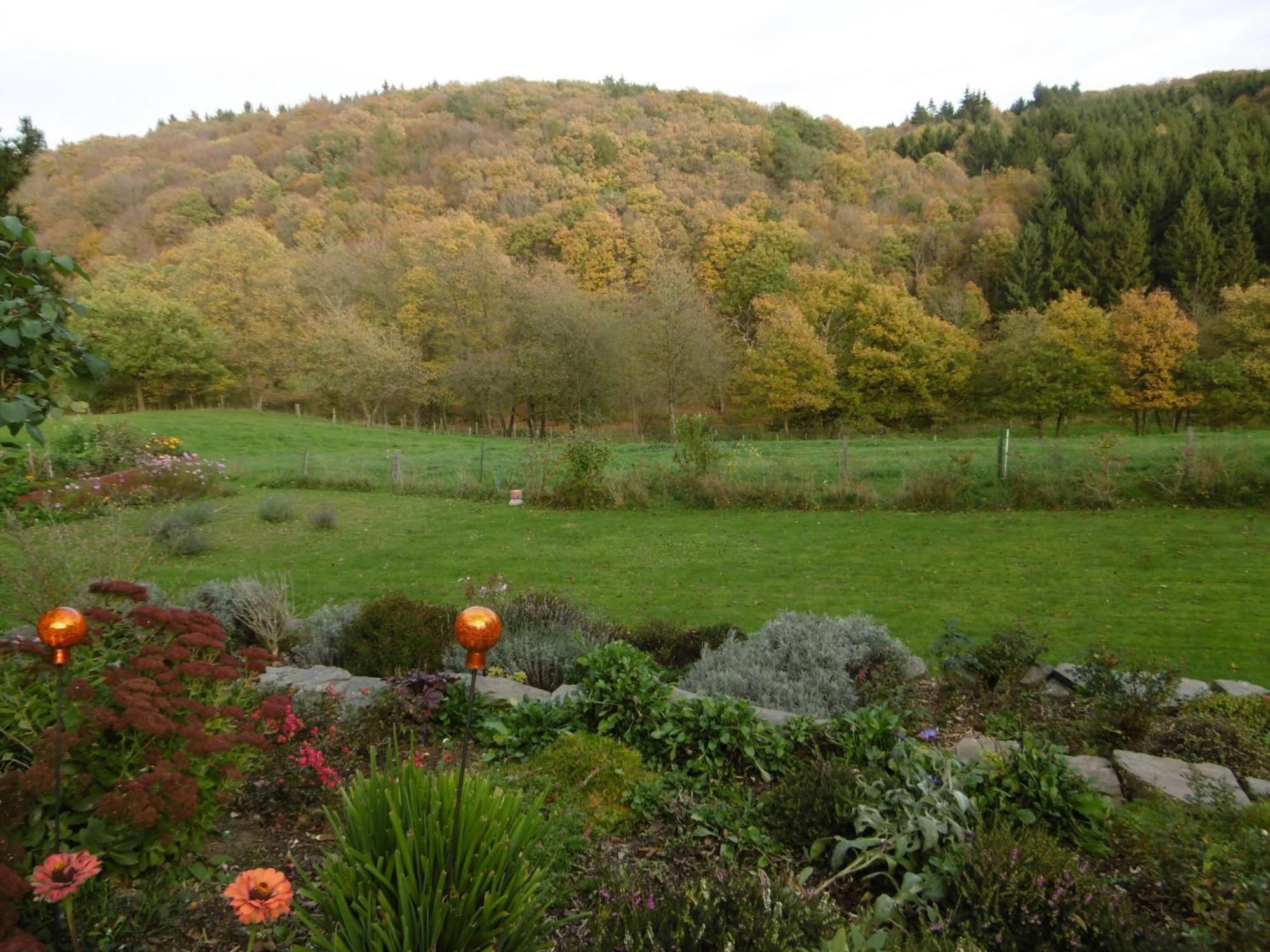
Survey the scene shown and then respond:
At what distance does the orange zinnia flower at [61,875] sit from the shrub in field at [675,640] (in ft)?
14.1

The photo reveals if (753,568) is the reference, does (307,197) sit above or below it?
above

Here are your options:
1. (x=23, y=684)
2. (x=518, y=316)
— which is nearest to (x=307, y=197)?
(x=518, y=316)

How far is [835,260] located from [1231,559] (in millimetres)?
44091

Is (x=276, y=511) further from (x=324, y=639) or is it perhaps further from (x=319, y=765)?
(x=319, y=765)

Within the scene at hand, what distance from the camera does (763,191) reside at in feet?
213

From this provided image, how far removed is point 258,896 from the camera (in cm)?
173

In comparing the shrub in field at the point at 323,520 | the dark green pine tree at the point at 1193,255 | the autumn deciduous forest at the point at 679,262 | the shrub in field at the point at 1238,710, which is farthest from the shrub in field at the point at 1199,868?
the dark green pine tree at the point at 1193,255

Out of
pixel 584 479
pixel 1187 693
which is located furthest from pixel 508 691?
pixel 584 479

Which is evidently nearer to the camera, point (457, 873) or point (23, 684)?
point (457, 873)

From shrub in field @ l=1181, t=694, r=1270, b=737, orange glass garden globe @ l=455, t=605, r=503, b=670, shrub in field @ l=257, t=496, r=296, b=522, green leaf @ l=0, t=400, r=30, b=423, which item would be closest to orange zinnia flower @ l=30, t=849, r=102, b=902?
orange glass garden globe @ l=455, t=605, r=503, b=670

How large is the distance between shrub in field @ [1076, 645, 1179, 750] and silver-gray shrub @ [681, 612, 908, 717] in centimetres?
123

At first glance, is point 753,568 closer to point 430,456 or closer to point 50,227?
point 430,456

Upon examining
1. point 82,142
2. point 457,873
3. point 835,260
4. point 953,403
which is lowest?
point 953,403

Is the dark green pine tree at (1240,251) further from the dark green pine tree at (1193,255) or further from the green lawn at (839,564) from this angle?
the green lawn at (839,564)
